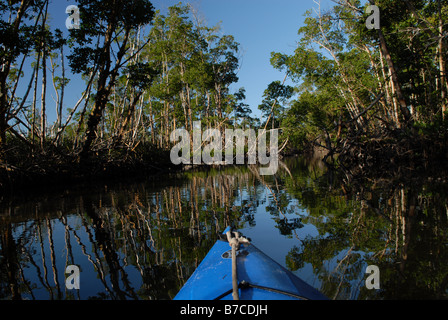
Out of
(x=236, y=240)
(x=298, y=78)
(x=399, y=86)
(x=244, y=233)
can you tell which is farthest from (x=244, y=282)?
(x=298, y=78)

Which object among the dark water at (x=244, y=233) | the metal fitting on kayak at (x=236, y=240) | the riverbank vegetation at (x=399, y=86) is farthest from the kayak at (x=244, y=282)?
the riverbank vegetation at (x=399, y=86)

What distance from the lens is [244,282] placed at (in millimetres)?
1748

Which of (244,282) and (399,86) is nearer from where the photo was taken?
(244,282)

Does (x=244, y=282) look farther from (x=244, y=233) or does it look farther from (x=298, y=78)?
(x=298, y=78)

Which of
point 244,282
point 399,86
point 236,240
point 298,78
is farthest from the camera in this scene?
point 298,78

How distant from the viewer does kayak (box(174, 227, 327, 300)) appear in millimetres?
1704

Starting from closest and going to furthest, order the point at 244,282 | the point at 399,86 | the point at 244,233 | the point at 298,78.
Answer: the point at 244,282, the point at 244,233, the point at 399,86, the point at 298,78

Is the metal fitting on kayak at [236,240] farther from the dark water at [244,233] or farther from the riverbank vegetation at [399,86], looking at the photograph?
the riverbank vegetation at [399,86]

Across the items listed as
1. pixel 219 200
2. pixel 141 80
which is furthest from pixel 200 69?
pixel 219 200

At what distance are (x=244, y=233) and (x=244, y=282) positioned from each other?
7.92 feet

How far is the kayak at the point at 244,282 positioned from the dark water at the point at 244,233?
533 mm
